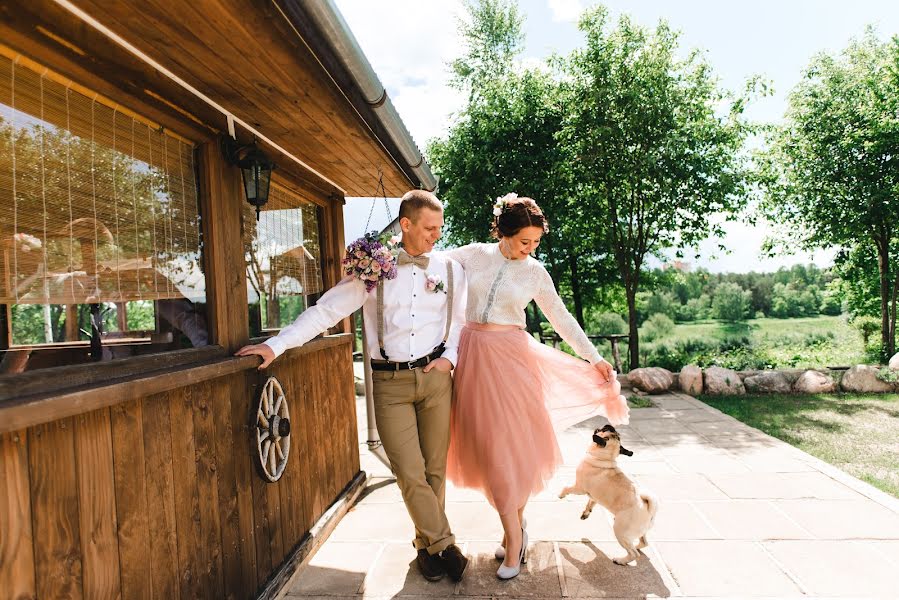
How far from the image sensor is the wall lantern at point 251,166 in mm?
2684

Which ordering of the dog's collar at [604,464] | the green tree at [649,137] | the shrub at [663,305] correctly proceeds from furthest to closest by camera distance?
1. the shrub at [663,305]
2. the green tree at [649,137]
3. the dog's collar at [604,464]

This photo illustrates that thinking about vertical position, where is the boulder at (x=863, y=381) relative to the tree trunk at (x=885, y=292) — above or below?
below

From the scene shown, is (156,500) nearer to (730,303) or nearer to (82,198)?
(82,198)

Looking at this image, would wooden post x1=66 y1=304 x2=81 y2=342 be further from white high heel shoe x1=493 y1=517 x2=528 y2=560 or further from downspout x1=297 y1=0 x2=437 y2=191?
white high heel shoe x1=493 y1=517 x2=528 y2=560

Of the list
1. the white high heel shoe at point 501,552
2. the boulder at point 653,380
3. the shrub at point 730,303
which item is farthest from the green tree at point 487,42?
the white high heel shoe at point 501,552

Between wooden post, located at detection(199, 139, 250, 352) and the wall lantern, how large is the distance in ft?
0.16

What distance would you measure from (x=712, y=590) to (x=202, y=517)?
7.82 feet

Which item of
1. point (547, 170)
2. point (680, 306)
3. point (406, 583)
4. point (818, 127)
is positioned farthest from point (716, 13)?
point (406, 583)

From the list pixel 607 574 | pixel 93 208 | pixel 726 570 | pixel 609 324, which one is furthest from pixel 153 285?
pixel 609 324

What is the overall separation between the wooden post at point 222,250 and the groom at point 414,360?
0.36 metres

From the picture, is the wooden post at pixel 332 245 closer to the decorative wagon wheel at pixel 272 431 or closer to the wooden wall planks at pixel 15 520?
the decorative wagon wheel at pixel 272 431

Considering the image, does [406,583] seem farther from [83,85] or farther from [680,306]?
[680,306]

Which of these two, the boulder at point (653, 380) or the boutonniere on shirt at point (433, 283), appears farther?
the boulder at point (653, 380)

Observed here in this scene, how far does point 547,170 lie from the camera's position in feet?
39.4
